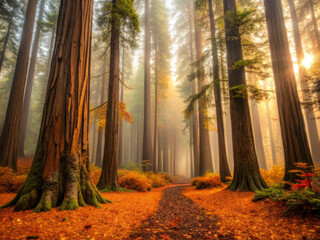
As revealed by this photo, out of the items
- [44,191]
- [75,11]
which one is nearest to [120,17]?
[75,11]

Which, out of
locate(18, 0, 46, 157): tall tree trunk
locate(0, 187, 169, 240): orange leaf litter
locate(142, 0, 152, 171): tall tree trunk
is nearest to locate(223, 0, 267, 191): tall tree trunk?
locate(0, 187, 169, 240): orange leaf litter

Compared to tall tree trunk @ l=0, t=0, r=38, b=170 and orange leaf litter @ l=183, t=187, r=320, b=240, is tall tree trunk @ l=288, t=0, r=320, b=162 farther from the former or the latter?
tall tree trunk @ l=0, t=0, r=38, b=170

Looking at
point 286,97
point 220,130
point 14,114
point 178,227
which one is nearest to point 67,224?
point 178,227

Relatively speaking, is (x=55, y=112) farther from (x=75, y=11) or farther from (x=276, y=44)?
(x=276, y=44)

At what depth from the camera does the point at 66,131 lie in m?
3.47

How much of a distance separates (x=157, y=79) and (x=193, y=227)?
16.5m

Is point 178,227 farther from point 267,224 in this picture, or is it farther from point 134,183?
point 134,183

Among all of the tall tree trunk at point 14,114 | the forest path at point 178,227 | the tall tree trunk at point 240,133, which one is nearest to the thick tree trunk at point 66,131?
the forest path at point 178,227

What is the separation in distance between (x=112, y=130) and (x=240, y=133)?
568 centimetres

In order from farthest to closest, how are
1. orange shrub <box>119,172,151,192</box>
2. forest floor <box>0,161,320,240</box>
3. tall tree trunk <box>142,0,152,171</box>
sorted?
tall tree trunk <box>142,0,152,171</box>, orange shrub <box>119,172,151,192</box>, forest floor <box>0,161,320,240</box>

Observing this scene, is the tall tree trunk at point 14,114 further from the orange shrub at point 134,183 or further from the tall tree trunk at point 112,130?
the orange shrub at point 134,183

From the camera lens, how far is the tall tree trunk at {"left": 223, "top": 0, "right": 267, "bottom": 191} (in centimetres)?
609

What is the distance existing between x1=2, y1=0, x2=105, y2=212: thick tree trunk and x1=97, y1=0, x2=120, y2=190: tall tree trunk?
9.82 ft

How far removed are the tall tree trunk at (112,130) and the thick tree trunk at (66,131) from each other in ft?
9.82
